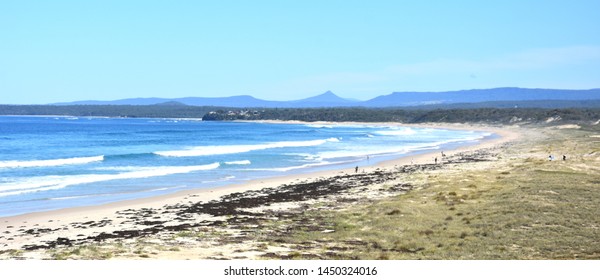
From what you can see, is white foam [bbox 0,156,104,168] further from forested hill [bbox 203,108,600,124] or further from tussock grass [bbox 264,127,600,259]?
forested hill [bbox 203,108,600,124]

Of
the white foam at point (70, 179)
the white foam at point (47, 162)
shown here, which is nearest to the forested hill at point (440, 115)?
the white foam at point (70, 179)

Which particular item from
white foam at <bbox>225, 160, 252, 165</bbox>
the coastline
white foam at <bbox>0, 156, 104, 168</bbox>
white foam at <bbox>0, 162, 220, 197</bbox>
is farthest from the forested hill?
the coastline

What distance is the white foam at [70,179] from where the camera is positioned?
91.2 feet

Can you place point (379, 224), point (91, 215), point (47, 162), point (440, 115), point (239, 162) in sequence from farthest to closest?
point (440, 115) → point (239, 162) → point (47, 162) → point (91, 215) → point (379, 224)

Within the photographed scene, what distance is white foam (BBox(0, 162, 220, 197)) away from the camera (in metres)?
27.8

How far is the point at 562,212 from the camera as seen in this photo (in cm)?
1647

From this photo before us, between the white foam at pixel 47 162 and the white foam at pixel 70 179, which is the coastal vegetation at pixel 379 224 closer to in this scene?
the white foam at pixel 70 179

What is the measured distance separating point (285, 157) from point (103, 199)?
2365 cm

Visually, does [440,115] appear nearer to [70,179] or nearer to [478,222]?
[70,179]

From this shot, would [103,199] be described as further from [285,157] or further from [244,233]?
[285,157]

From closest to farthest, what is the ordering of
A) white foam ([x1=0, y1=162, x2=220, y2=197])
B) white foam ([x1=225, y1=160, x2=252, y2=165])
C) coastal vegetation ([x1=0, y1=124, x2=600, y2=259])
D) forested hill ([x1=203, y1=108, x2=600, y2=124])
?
1. coastal vegetation ([x1=0, y1=124, x2=600, y2=259])
2. white foam ([x1=0, y1=162, x2=220, y2=197])
3. white foam ([x1=225, y1=160, x2=252, y2=165])
4. forested hill ([x1=203, y1=108, x2=600, y2=124])

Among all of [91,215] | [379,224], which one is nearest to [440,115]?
[91,215]

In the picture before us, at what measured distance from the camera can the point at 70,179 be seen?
3191 centimetres

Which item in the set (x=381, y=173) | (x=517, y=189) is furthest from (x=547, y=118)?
(x=517, y=189)
